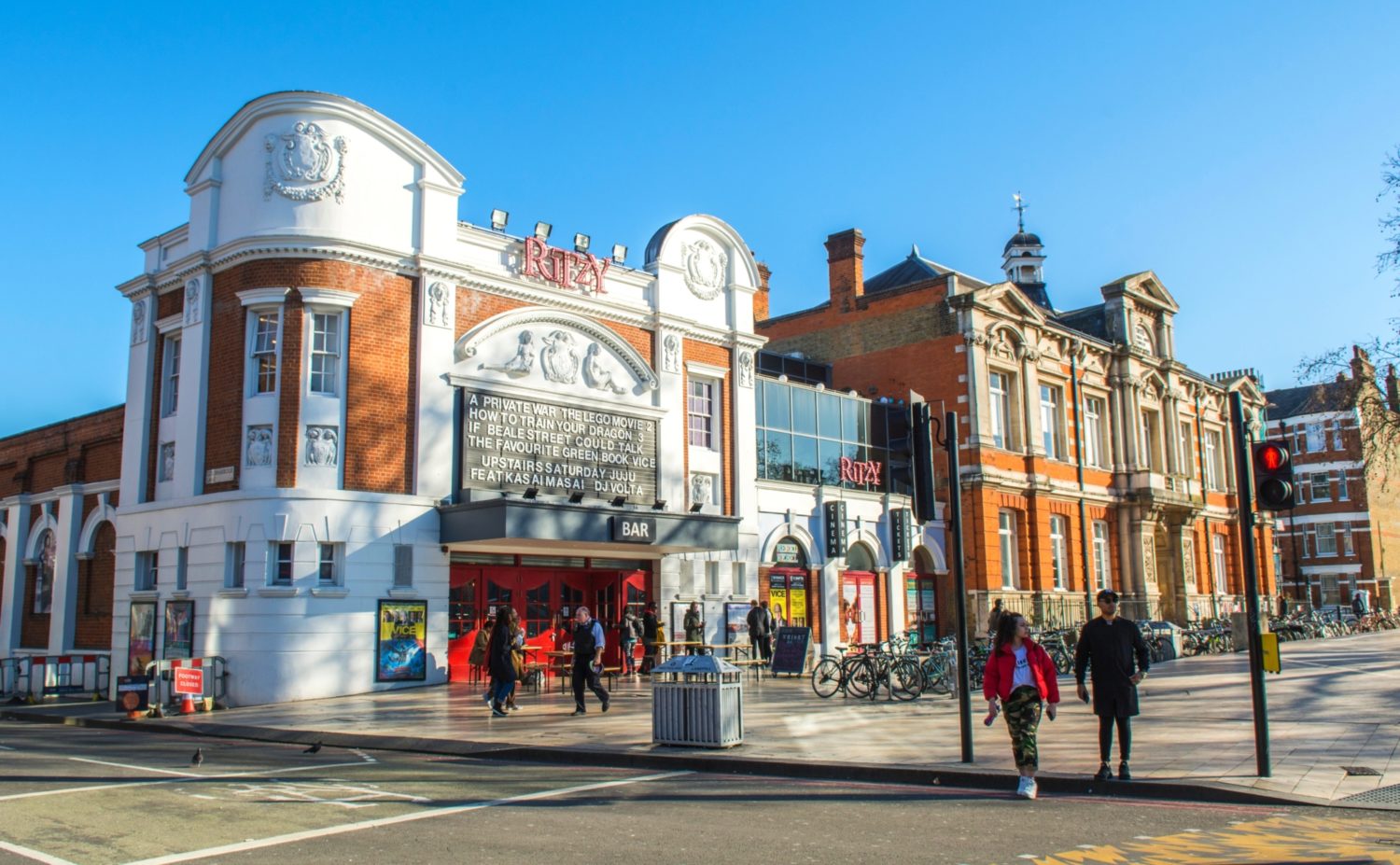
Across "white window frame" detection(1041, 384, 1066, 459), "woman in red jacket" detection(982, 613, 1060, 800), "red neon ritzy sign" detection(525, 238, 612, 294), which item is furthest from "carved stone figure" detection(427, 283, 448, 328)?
"white window frame" detection(1041, 384, 1066, 459)

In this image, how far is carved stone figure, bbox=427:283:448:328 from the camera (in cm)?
2241

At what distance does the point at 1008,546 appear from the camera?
118 feet

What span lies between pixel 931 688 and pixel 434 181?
539 inches

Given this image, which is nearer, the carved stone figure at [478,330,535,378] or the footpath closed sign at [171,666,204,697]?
the footpath closed sign at [171,666,204,697]

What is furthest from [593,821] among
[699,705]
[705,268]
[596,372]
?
[705,268]

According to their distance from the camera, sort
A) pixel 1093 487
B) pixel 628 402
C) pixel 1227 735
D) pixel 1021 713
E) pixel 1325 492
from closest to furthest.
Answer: pixel 1021 713 → pixel 1227 735 → pixel 628 402 → pixel 1093 487 → pixel 1325 492

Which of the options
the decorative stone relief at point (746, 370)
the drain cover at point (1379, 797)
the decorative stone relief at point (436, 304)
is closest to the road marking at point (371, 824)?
the drain cover at point (1379, 797)

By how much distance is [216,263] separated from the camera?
72.4 ft

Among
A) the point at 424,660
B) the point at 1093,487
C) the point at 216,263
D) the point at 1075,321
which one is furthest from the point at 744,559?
the point at 1075,321

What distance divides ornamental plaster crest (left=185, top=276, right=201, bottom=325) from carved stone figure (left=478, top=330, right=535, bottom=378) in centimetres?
566

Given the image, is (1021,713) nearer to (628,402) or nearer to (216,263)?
(628,402)

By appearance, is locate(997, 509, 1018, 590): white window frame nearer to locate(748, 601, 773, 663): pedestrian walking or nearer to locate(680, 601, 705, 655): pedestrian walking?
locate(748, 601, 773, 663): pedestrian walking

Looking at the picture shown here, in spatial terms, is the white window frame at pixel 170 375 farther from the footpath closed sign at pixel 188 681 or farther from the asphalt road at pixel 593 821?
the asphalt road at pixel 593 821

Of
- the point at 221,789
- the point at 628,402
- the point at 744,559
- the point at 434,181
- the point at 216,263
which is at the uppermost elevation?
the point at 434,181
